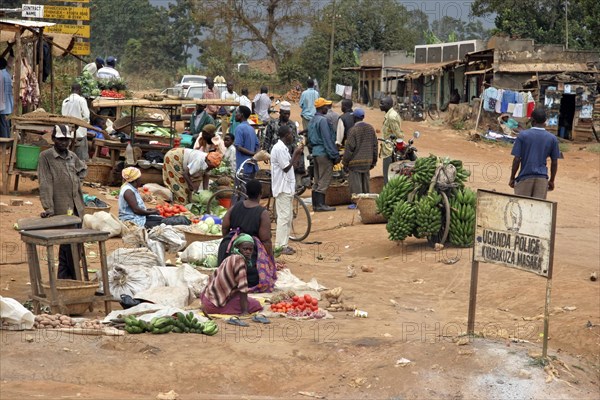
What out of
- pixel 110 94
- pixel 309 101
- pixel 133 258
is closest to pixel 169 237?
pixel 133 258

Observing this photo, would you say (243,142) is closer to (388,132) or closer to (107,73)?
(388,132)

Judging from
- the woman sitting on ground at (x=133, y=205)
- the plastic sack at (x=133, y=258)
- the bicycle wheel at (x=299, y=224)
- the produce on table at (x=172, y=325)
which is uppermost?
the woman sitting on ground at (x=133, y=205)

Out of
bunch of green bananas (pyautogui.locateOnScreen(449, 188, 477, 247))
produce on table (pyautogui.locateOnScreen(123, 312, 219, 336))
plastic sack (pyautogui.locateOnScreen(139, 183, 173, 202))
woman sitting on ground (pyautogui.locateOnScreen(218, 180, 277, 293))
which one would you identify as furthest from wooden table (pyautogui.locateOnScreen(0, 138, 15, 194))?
produce on table (pyautogui.locateOnScreen(123, 312, 219, 336))

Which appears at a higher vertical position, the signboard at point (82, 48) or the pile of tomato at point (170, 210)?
the signboard at point (82, 48)

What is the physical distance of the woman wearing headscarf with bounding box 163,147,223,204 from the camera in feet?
49.9

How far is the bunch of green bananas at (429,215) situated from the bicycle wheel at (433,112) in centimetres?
2573

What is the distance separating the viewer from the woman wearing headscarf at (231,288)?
896cm

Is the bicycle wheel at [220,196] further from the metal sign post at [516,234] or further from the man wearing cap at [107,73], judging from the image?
the man wearing cap at [107,73]

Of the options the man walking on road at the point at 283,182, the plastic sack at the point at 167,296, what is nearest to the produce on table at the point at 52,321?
the plastic sack at the point at 167,296

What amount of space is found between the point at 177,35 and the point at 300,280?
65796 millimetres

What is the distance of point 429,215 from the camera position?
12578mm

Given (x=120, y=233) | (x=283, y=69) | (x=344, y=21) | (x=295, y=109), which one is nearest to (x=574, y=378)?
(x=120, y=233)

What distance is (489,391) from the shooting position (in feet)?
23.4

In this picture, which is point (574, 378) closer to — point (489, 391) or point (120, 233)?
point (489, 391)
